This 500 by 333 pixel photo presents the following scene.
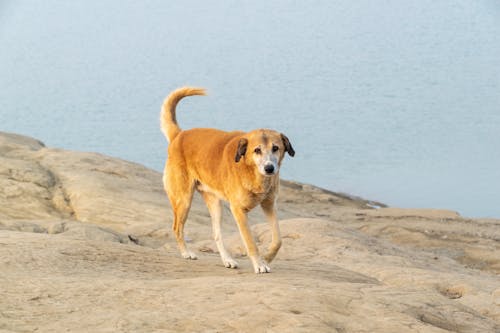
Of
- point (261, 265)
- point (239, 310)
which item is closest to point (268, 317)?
point (239, 310)

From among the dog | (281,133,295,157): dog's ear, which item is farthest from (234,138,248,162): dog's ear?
(281,133,295,157): dog's ear

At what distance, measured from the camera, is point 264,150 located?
6.89 meters

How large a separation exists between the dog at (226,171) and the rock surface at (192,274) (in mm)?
429

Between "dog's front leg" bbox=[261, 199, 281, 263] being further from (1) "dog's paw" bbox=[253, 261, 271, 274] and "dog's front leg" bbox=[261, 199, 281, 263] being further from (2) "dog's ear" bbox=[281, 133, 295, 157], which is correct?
(2) "dog's ear" bbox=[281, 133, 295, 157]

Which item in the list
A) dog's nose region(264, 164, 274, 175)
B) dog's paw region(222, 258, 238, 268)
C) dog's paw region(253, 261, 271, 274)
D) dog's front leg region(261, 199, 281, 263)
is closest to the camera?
dog's nose region(264, 164, 274, 175)

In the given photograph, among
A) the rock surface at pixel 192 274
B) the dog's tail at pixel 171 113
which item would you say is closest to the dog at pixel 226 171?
the dog's tail at pixel 171 113

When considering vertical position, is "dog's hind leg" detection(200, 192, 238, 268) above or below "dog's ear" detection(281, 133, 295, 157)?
below

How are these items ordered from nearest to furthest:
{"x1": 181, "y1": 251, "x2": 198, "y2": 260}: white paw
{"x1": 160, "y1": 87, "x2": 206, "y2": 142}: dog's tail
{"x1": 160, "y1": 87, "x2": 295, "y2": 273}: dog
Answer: {"x1": 160, "y1": 87, "x2": 295, "y2": 273}: dog
{"x1": 181, "y1": 251, "x2": 198, "y2": 260}: white paw
{"x1": 160, "y1": 87, "x2": 206, "y2": 142}: dog's tail

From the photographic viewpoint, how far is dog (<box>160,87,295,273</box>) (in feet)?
23.1

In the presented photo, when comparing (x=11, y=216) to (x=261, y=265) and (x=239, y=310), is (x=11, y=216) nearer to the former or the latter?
(x=261, y=265)

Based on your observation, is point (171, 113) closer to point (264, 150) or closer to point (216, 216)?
point (216, 216)

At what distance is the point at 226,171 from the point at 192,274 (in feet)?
3.51

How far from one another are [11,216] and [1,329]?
9745 millimetres

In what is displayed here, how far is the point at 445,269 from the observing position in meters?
12.0
